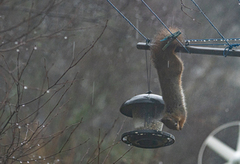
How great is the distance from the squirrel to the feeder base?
0.24 meters

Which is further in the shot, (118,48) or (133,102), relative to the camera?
(118,48)

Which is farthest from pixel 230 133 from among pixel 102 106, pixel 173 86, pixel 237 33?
pixel 173 86

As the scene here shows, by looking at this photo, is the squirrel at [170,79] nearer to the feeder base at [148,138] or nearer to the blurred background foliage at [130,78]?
the feeder base at [148,138]

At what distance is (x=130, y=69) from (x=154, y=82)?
0.73 meters

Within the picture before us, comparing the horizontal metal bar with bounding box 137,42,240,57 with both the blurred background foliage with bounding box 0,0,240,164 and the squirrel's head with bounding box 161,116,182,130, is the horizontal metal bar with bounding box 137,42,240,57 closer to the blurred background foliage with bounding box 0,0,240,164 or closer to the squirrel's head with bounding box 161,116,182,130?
the squirrel's head with bounding box 161,116,182,130

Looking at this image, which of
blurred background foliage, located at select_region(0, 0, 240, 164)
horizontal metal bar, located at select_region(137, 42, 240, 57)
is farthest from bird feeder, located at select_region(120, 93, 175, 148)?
blurred background foliage, located at select_region(0, 0, 240, 164)

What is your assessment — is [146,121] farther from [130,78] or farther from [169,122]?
[130,78]

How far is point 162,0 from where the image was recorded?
11547mm

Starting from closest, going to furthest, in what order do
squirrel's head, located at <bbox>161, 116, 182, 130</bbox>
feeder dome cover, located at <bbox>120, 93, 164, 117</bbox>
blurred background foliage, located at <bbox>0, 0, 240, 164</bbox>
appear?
feeder dome cover, located at <bbox>120, 93, 164, 117</bbox>, squirrel's head, located at <bbox>161, 116, 182, 130</bbox>, blurred background foliage, located at <bbox>0, 0, 240, 164</bbox>

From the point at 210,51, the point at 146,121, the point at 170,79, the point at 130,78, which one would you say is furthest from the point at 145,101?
the point at 130,78

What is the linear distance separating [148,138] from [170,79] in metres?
0.77

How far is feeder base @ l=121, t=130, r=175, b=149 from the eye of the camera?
149 inches

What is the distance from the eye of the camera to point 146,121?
4.23 m

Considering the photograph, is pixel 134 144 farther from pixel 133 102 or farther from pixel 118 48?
pixel 118 48
